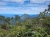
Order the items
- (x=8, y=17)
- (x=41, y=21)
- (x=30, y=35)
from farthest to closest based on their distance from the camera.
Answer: (x=8, y=17), (x=41, y=21), (x=30, y=35)

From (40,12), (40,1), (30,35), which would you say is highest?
(40,1)

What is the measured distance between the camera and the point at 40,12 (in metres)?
3.39

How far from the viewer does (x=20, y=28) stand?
3.10 meters

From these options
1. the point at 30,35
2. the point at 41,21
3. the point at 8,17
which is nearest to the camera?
the point at 30,35

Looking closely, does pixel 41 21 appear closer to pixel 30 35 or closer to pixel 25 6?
pixel 30 35

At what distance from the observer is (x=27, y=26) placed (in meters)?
3.14

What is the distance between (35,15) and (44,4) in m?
0.44

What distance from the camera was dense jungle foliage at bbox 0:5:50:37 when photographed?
3.01m

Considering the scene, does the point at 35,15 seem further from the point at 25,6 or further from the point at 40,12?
the point at 25,6

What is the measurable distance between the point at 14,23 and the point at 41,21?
69 centimetres

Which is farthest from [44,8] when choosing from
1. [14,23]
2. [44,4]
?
[14,23]

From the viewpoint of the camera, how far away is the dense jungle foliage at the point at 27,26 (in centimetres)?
301

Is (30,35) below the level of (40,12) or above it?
below

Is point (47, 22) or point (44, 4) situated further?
point (44, 4)
